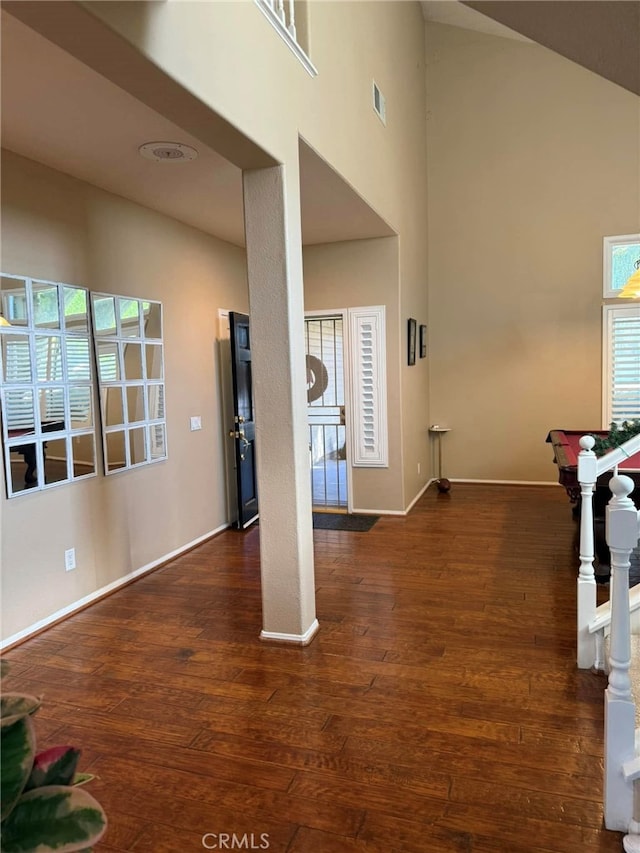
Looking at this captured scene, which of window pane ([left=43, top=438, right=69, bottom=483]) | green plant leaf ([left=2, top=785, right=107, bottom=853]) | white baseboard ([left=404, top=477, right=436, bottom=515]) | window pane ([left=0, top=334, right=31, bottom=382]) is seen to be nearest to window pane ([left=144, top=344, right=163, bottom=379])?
window pane ([left=43, top=438, right=69, bottom=483])

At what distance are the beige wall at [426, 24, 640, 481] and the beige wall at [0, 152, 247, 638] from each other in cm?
283

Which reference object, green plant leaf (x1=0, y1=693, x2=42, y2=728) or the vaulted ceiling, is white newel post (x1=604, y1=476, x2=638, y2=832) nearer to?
the vaulted ceiling

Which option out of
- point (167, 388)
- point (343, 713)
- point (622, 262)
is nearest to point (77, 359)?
point (167, 388)

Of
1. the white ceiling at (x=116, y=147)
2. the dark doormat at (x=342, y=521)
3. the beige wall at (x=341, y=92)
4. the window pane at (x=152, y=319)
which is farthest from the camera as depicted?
the dark doormat at (x=342, y=521)

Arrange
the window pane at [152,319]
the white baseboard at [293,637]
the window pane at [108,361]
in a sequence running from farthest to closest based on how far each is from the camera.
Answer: the window pane at [152,319] < the window pane at [108,361] < the white baseboard at [293,637]

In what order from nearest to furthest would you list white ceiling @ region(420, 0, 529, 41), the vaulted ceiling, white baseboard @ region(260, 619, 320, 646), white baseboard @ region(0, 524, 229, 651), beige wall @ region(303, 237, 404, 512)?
1. the vaulted ceiling
2. white baseboard @ region(260, 619, 320, 646)
3. white baseboard @ region(0, 524, 229, 651)
4. beige wall @ region(303, 237, 404, 512)
5. white ceiling @ region(420, 0, 529, 41)

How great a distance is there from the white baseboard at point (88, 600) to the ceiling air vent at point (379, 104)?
12.6 ft

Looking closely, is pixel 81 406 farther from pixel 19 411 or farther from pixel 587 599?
pixel 587 599

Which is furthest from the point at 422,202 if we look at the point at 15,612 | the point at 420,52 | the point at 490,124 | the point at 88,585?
the point at 15,612

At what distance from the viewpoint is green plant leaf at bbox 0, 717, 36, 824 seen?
82 cm

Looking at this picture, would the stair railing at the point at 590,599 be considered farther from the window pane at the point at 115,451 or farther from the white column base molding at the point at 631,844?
the window pane at the point at 115,451

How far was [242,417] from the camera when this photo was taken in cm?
518

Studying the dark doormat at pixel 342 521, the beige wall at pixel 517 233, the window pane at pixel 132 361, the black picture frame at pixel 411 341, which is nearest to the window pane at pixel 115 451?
the window pane at pixel 132 361

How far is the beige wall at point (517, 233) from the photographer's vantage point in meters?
6.36
